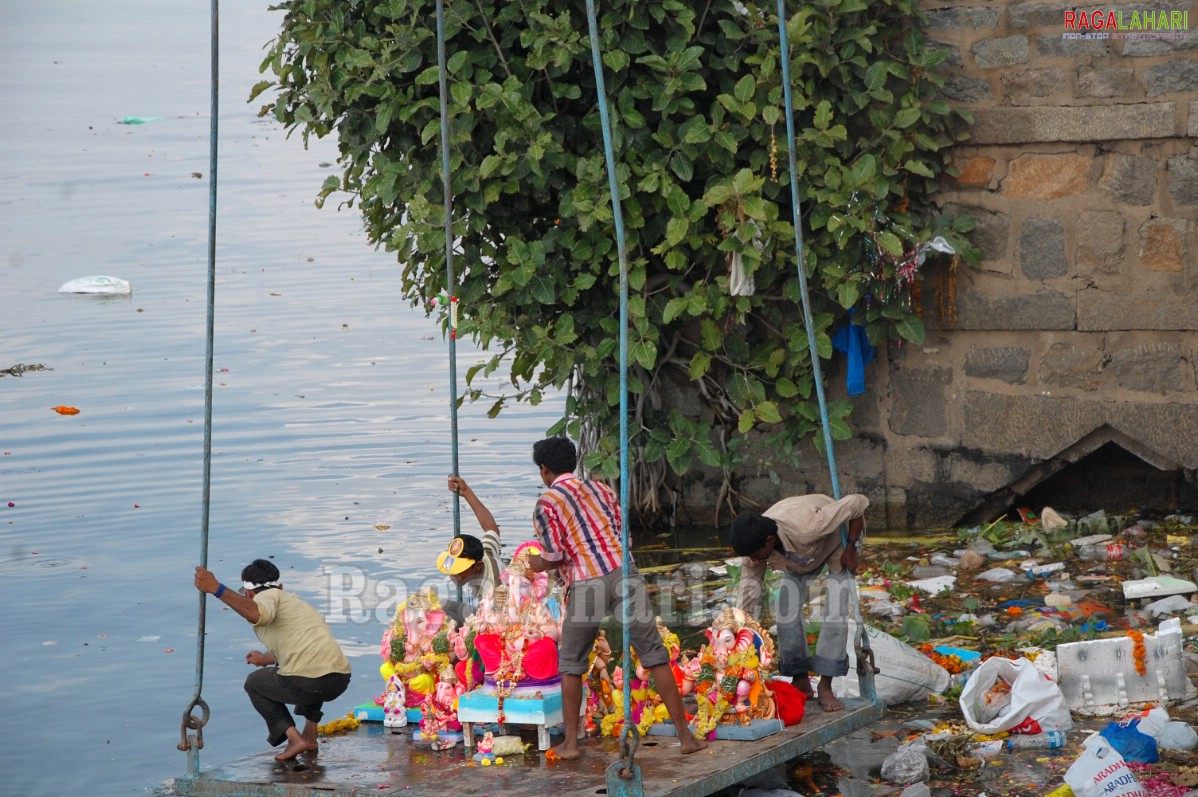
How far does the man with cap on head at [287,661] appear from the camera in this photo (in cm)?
545

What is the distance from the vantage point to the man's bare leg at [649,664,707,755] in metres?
5.07

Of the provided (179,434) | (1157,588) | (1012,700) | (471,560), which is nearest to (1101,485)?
(1157,588)

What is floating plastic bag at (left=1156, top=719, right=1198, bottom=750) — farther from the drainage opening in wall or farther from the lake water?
the lake water

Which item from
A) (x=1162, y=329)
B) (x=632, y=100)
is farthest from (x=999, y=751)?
(x=632, y=100)

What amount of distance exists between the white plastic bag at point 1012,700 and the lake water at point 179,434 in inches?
103

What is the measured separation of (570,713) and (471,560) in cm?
83

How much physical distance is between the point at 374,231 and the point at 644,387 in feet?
5.59

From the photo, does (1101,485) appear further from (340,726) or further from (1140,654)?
(340,726)

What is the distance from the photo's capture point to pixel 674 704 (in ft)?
16.7

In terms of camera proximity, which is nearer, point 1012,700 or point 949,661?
point 1012,700

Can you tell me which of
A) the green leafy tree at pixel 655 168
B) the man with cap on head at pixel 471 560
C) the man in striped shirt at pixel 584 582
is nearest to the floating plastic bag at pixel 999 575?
the green leafy tree at pixel 655 168

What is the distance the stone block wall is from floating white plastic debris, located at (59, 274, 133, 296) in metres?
9.31

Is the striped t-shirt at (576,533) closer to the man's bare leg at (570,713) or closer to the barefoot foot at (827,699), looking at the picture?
the man's bare leg at (570,713)

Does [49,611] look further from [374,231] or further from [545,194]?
[545,194]
